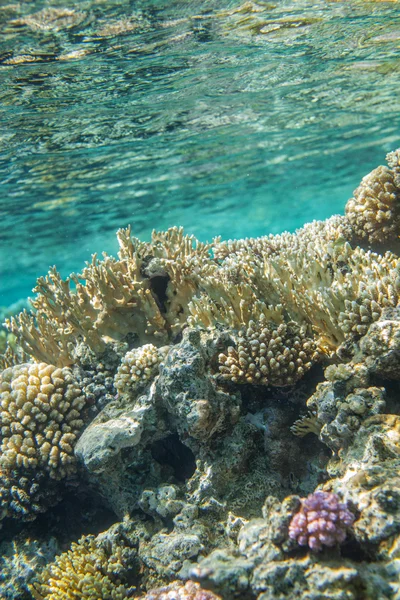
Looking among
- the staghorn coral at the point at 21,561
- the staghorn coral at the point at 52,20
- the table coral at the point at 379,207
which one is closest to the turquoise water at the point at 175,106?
the staghorn coral at the point at 52,20

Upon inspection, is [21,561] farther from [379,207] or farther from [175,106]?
[175,106]

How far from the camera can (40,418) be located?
5.29 meters

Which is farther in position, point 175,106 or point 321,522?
point 175,106

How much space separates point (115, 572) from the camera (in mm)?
4230

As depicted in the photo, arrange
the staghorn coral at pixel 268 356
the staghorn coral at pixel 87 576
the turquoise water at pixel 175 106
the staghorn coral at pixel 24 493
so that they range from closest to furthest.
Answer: the staghorn coral at pixel 87 576, the staghorn coral at pixel 268 356, the staghorn coral at pixel 24 493, the turquoise water at pixel 175 106

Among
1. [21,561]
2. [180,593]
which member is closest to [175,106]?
[21,561]

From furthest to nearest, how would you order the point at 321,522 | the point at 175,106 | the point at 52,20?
the point at 175,106, the point at 52,20, the point at 321,522

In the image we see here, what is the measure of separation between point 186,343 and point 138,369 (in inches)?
42.1

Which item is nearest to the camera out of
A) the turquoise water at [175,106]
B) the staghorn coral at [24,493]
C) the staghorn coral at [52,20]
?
the staghorn coral at [24,493]

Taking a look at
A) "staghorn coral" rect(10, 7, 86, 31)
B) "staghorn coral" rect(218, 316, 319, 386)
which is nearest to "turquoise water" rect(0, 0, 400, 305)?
"staghorn coral" rect(10, 7, 86, 31)

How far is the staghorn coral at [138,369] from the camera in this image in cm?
500

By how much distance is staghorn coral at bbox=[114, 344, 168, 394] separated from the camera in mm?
5004

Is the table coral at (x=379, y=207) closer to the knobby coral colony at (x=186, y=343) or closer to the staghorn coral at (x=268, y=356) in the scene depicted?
the knobby coral colony at (x=186, y=343)

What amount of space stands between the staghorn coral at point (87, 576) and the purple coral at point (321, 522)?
2.41 metres
